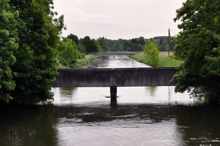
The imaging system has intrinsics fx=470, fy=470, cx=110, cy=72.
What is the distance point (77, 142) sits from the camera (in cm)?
3005

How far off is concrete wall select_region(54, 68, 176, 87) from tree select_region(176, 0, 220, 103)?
15.2ft

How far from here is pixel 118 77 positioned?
50.4m

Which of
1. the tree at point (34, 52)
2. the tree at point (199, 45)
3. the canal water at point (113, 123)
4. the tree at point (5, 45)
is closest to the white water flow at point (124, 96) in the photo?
the canal water at point (113, 123)

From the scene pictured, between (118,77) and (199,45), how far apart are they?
11329 mm

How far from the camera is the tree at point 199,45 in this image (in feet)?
135

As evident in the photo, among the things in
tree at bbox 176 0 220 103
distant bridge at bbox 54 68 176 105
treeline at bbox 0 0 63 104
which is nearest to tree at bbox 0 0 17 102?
treeline at bbox 0 0 63 104

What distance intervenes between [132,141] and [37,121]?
1122cm

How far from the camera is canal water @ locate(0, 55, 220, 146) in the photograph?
3019 cm

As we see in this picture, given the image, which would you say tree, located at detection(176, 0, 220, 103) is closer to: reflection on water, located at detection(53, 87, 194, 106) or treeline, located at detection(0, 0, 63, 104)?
reflection on water, located at detection(53, 87, 194, 106)

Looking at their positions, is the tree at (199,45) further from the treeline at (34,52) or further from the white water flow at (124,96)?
the treeline at (34,52)

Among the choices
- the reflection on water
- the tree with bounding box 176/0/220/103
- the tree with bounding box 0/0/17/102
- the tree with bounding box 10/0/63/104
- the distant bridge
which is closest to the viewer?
the tree with bounding box 0/0/17/102

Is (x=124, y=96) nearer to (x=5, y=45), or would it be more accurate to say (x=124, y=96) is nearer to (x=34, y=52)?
(x=34, y=52)

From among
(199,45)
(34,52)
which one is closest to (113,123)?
(199,45)

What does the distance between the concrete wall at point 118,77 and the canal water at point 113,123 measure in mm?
2007
